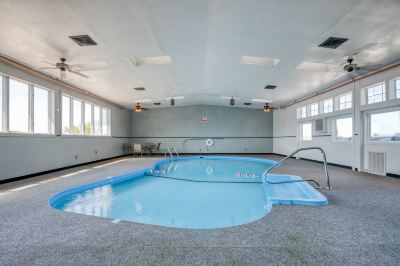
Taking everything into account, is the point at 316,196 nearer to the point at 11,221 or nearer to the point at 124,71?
the point at 11,221

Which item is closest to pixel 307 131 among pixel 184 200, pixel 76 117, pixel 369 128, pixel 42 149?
pixel 369 128

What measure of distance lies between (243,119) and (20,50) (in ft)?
33.2

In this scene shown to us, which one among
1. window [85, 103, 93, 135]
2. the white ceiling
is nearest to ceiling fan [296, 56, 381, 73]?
the white ceiling

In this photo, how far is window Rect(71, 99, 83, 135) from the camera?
22.3 ft

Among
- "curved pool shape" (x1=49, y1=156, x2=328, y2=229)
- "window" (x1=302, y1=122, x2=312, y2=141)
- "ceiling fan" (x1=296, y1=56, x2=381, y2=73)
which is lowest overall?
"curved pool shape" (x1=49, y1=156, x2=328, y2=229)

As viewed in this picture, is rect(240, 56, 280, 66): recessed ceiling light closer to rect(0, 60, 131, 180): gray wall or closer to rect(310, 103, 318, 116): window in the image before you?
rect(310, 103, 318, 116): window

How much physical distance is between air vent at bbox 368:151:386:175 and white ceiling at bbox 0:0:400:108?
7.50ft

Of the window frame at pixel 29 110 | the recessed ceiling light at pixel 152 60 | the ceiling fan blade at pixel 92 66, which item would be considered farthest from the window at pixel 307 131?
the window frame at pixel 29 110

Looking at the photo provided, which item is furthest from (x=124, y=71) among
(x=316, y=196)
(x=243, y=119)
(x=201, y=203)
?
(x=243, y=119)

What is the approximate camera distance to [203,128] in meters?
11.7

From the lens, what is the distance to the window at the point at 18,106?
4.54 m

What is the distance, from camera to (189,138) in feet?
38.5

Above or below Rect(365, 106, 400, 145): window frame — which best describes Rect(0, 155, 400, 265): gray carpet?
below

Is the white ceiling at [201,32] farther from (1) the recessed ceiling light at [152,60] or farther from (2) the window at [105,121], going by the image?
(2) the window at [105,121]
